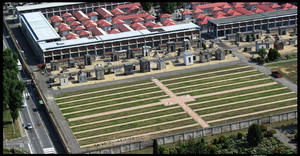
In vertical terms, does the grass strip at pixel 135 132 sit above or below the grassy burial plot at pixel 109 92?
below

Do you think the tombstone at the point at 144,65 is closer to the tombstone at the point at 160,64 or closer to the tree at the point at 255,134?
the tombstone at the point at 160,64

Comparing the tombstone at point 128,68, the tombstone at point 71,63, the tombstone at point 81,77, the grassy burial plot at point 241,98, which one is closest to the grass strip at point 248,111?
the grassy burial plot at point 241,98

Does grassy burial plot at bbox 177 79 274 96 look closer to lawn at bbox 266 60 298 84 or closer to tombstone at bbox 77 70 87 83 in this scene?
lawn at bbox 266 60 298 84

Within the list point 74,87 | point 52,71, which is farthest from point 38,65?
point 74,87

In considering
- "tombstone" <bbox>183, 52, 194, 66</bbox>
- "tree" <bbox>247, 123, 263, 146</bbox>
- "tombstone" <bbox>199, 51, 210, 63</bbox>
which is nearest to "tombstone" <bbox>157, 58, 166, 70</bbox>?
"tombstone" <bbox>183, 52, 194, 66</bbox>

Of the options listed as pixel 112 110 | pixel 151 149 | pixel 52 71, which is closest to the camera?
pixel 151 149

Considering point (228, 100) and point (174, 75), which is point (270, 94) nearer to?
point (228, 100)
